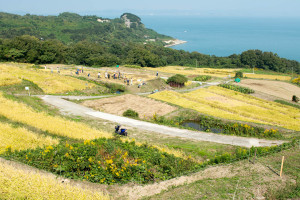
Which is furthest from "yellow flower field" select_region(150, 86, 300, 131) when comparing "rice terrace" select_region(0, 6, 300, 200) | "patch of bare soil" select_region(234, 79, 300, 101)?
"patch of bare soil" select_region(234, 79, 300, 101)

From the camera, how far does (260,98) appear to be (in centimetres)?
4375

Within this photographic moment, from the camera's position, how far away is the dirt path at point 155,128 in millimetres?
22516

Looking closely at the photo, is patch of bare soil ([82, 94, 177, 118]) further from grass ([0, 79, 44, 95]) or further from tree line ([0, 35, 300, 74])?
tree line ([0, 35, 300, 74])

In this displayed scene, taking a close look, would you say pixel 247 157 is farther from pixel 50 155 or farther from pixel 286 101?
pixel 286 101

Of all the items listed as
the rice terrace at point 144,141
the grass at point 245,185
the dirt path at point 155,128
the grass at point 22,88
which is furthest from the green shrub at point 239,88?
the grass at point 245,185

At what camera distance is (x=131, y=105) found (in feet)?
117

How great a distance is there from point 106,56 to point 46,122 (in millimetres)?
63299

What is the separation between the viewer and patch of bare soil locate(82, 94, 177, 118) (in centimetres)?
3284

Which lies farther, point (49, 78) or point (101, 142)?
point (49, 78)

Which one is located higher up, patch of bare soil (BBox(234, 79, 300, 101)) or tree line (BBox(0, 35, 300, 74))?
tree line (BBox(0, 35, 300, 74))

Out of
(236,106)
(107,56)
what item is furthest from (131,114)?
(107,56)

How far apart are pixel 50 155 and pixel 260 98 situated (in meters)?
37.1

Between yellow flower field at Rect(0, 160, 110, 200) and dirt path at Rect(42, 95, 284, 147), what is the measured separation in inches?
516

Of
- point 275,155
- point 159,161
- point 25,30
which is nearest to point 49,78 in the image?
point 159,161
